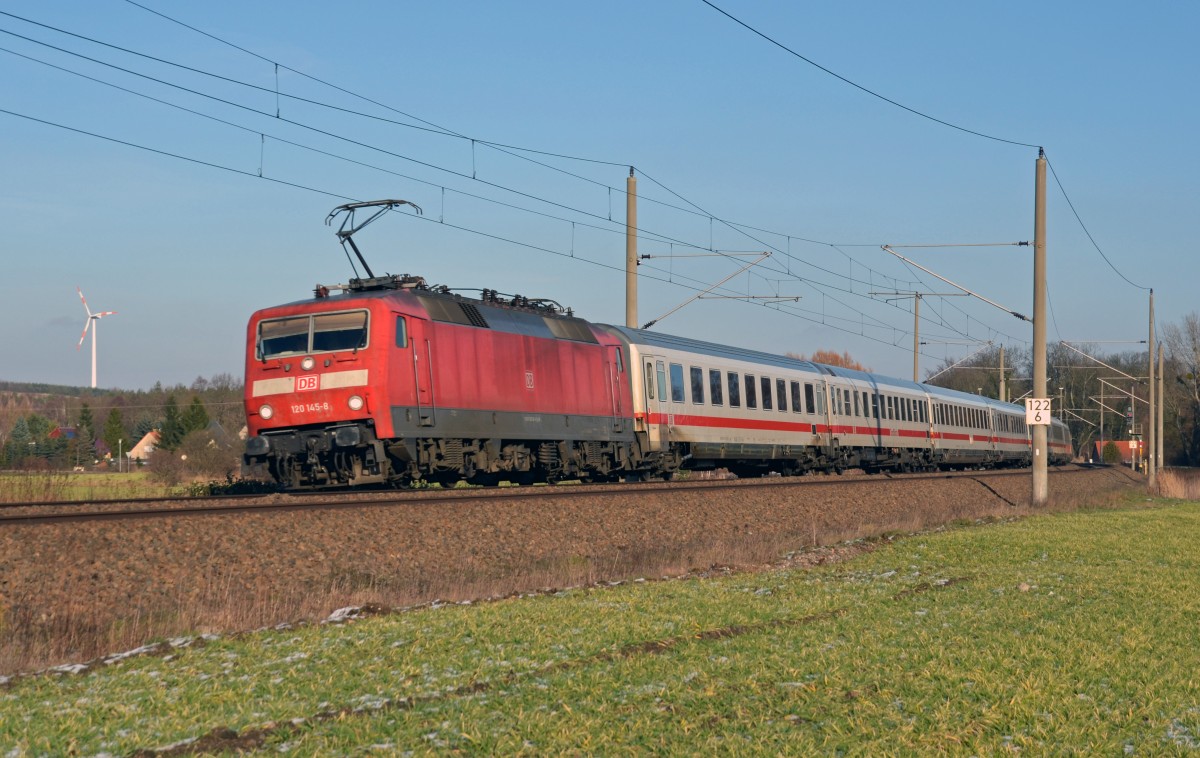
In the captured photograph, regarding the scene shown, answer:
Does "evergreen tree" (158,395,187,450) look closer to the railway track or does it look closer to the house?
the house

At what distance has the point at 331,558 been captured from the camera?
1456 centimetres

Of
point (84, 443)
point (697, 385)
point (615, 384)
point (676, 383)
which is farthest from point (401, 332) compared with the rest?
point (84, 443)

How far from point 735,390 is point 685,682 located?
26.2m

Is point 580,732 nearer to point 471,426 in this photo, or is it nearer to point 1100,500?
point 471,426

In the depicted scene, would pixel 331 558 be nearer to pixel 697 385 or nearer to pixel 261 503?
pixel 261 503

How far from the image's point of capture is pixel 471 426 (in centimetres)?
2272

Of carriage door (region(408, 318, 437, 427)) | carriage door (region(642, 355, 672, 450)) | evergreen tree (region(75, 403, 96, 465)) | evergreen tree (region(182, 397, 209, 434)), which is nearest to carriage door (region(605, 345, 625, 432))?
carriage door (region(642, 355, 672, 450))

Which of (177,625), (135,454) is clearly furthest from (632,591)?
(135,454)

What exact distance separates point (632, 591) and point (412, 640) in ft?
13.4

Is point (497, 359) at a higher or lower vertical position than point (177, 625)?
higher

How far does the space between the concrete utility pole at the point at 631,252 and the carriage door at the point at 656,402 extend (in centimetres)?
135

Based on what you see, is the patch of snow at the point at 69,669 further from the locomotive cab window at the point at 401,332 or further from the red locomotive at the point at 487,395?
the locomotive cab window at the point at 401,332

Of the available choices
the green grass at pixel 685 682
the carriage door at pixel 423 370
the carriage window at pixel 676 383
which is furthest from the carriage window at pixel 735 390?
the green grass at pixel 685 682

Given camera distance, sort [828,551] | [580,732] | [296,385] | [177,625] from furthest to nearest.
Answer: [296,385], [828,551], [177,625], [580,732]
